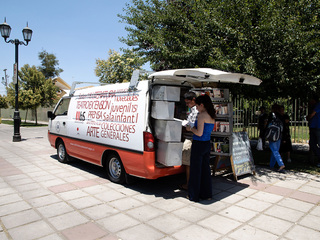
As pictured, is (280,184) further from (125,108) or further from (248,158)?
(125,108)

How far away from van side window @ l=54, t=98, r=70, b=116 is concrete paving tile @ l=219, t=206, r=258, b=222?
206 inches

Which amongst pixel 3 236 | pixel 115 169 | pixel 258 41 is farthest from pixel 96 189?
pixel 258 41

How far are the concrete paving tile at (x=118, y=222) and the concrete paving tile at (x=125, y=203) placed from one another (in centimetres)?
28

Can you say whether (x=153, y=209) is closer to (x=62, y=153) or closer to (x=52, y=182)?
(x=52, y=182)

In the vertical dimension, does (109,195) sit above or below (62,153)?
below

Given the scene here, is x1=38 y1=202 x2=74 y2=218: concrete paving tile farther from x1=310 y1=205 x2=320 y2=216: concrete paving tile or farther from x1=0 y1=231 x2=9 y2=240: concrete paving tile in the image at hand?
x1=310 y1=205 x2=320 y2=216: concrete paving tile

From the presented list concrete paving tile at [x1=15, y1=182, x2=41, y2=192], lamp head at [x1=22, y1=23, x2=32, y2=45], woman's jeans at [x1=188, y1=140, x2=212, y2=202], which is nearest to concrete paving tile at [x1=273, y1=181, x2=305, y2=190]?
woman's jeans at [x1=188, y1=140, x2=212, y2=202]

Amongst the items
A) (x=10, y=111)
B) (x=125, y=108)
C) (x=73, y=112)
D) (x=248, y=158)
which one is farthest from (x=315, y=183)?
(x=10, y=111)

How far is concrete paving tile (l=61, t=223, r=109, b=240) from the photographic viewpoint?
3270 millimetres

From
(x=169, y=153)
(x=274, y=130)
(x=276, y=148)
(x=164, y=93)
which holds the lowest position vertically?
(x=276, y=148)

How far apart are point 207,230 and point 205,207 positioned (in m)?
0.83

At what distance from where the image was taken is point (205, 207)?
14.0 feet

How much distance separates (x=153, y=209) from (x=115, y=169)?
1743 millimetres

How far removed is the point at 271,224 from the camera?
11.9ft
